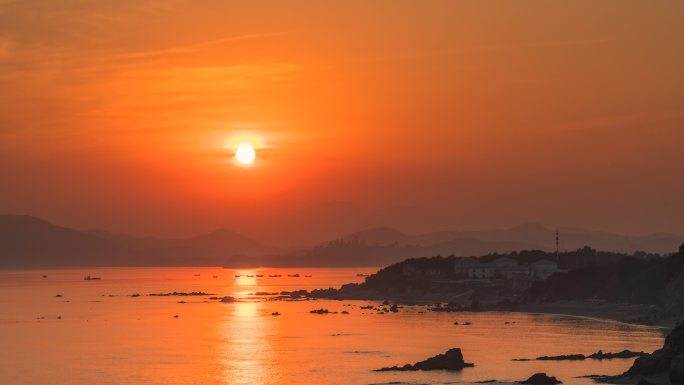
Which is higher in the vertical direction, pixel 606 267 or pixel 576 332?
pixel 606 267

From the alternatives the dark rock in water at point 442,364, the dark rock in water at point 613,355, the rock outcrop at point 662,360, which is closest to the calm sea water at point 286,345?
the dark rock in water at point 442,364

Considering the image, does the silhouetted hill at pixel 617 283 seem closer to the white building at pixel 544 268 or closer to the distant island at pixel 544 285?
the distant island at pixel 544 285

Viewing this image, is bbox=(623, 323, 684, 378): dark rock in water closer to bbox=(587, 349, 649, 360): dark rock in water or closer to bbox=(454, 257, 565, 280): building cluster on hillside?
bbox=(587, 349, 649, 360): dark rock in water

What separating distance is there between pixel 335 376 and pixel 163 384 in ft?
34.7

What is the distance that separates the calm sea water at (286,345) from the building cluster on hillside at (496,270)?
32.0m

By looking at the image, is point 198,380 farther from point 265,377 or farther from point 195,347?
point 195,347

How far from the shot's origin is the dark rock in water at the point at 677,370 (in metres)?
46.5

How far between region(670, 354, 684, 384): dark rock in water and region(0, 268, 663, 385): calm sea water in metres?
7.10

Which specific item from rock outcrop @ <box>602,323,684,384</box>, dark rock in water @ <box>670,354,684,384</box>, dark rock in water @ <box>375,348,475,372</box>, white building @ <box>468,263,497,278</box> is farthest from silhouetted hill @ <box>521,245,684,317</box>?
dark rock in water @ <box>670,354,684,384</box>

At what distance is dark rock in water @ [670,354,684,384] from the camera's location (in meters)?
46.5

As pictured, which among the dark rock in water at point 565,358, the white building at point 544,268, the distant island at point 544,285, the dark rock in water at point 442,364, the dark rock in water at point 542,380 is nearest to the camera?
the dark rock in water at point 542,380

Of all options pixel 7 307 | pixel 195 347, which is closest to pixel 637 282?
pixel 195 347

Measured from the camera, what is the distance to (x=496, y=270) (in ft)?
517

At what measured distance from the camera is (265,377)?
62.8 metres
